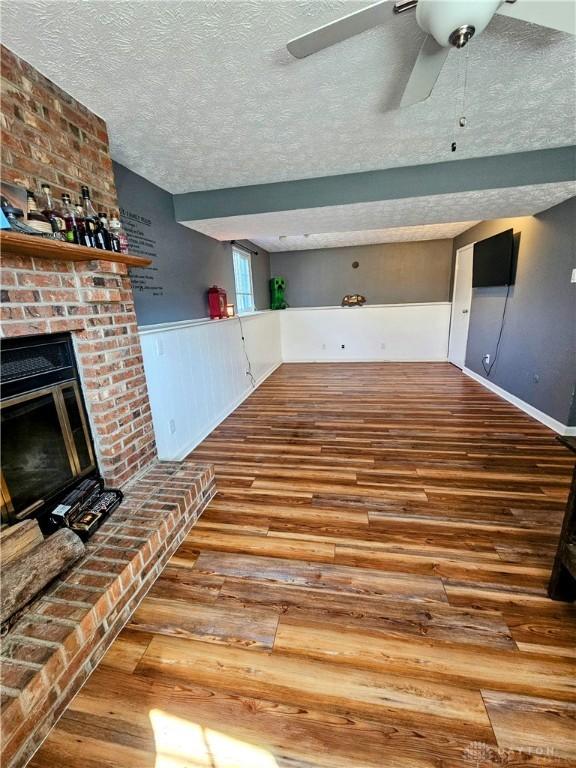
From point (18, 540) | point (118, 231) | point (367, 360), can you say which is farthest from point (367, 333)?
point (18, 540)

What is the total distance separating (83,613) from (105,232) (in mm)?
1775

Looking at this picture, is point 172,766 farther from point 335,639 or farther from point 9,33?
point 9,33

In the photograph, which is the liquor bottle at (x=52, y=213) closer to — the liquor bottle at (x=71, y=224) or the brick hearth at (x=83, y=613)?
the liquor bottle at (x=71, y=224)

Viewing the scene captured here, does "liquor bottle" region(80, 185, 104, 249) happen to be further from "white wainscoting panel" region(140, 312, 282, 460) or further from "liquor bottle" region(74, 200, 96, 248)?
"white wainscoting panel" region(140, 312, 282, 460)

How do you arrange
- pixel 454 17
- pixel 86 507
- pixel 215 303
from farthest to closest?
pixel 215 303
pixel 86 507
pixel 454 17

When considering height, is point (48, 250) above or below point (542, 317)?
above

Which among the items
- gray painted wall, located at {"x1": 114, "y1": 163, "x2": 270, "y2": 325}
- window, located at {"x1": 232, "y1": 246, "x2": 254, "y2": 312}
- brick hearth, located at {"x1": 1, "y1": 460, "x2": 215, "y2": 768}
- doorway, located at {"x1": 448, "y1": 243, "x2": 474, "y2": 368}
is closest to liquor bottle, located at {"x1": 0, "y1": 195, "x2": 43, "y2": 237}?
gray painted wall, located at {"x1": 114, "y1": 163, "x2": 270, "y2": 325}

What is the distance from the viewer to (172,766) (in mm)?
861

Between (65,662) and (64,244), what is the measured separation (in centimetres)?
157

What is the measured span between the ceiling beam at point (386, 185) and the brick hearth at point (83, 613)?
2566mm

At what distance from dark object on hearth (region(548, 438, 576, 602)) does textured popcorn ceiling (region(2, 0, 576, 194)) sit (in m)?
1.87

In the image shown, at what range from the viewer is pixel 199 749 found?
89 cm

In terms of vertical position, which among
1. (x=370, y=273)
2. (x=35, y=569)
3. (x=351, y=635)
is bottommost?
(x=351, y=635)

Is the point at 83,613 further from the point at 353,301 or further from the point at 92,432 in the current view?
the point at 353,301
